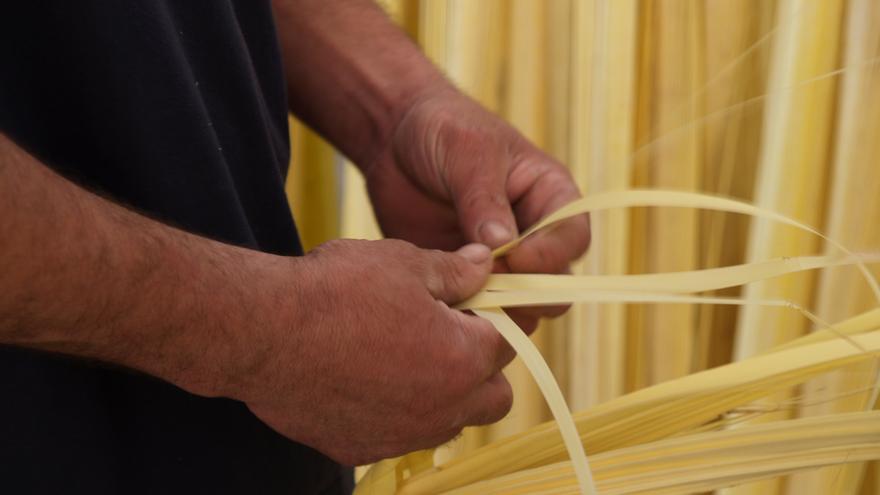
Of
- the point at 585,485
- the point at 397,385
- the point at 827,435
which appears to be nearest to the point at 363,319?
the point at 397,385

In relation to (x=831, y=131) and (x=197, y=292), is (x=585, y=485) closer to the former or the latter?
(x=197, y=292)

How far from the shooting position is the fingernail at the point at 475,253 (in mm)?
627

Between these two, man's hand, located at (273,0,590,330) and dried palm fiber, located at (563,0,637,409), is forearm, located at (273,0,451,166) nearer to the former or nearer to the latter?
man's hand, located at (273,0,590,330)

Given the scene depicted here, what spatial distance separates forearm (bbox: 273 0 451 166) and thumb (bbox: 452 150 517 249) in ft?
0.35

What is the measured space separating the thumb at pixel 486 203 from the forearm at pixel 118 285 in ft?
0.73

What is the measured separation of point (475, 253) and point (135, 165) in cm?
22

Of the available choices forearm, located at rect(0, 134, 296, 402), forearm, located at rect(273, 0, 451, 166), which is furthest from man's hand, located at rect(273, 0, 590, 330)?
forearm, located at rect(0, 134, 296, 402)

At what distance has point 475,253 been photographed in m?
0.64

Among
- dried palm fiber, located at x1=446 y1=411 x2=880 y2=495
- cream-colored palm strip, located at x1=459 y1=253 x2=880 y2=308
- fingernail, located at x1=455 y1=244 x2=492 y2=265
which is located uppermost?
fingernail, located at x1=455 y1=244 x2=492 y2=265

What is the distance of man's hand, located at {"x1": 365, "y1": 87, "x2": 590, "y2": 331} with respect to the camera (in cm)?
72

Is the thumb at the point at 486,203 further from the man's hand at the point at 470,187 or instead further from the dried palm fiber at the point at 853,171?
the dried palm fiber at the point at 853,171

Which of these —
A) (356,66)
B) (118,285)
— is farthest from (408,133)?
(118,285)

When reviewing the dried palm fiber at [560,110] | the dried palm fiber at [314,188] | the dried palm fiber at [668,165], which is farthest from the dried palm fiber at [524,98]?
the dried palm fiber at [314,188]

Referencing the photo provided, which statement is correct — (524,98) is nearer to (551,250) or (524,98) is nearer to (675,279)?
(551,250)
